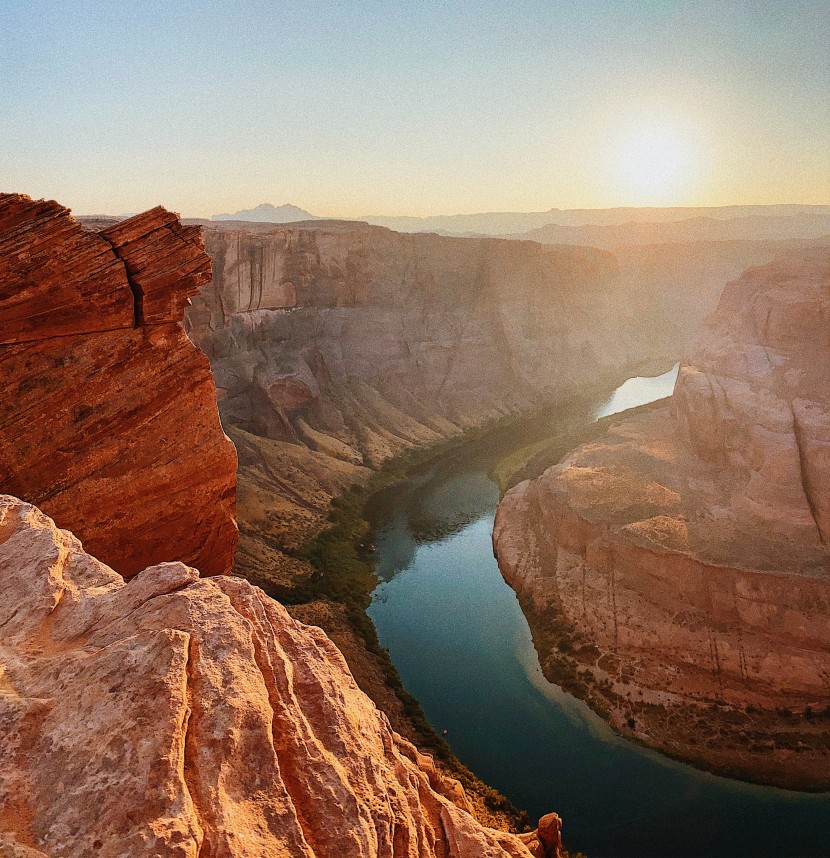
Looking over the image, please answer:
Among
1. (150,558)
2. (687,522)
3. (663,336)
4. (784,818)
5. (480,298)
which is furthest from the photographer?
(663,336)

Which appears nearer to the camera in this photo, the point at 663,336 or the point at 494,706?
the point at 494,706

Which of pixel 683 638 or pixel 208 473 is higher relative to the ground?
pixel 208 473

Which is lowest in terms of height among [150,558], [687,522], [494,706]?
[494,706]

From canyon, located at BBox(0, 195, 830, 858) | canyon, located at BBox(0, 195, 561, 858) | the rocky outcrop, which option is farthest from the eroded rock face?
canyon, located at BBox(0, 195, 561, 858)

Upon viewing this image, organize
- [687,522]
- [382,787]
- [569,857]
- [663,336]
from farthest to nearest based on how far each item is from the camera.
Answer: [663,336], [687,522], [569,857], [382,787]

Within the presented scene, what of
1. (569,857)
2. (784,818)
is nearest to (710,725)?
(784,818)

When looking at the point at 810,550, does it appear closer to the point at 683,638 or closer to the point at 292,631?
the point at 683,638

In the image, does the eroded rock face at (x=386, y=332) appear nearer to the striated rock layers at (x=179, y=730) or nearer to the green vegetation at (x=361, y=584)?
the green vegetation at (x=361, y=584)
